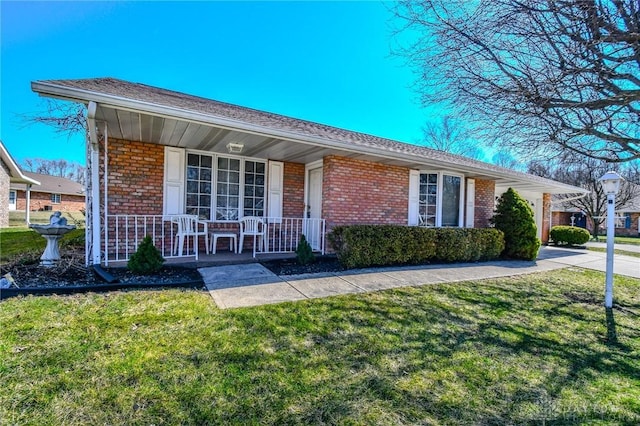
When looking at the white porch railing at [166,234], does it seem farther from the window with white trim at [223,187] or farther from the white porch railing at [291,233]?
the window with white trim at [223,187]

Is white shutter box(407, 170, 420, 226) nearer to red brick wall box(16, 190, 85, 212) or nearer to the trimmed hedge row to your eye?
the trimmed hedge row

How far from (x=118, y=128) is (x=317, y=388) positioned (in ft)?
18.5

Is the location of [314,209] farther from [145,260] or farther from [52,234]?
[52,234]

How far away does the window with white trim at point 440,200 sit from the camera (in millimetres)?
8758

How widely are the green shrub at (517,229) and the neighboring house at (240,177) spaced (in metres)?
0.85

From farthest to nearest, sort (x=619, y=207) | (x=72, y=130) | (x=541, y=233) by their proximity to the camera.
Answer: (x=619, y=207), (x=541, y=233), (x=72, y=130)

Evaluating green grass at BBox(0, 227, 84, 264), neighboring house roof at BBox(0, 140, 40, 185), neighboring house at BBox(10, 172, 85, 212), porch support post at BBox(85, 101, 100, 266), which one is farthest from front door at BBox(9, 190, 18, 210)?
porch support post at BBox(85, 101, 100, 266)

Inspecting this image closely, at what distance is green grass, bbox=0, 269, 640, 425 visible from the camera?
1.96 m

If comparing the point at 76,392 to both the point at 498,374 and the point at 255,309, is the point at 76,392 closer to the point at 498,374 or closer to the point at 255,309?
the point at 255,309

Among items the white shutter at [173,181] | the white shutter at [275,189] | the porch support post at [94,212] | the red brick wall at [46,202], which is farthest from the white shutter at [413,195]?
the red brick wall at [46,202]

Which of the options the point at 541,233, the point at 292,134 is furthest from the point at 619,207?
the point at 292,134

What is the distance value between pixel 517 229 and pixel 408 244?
4123 millimetres

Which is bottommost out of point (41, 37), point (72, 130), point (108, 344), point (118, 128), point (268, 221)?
point (108, 344)

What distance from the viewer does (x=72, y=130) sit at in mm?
8227
